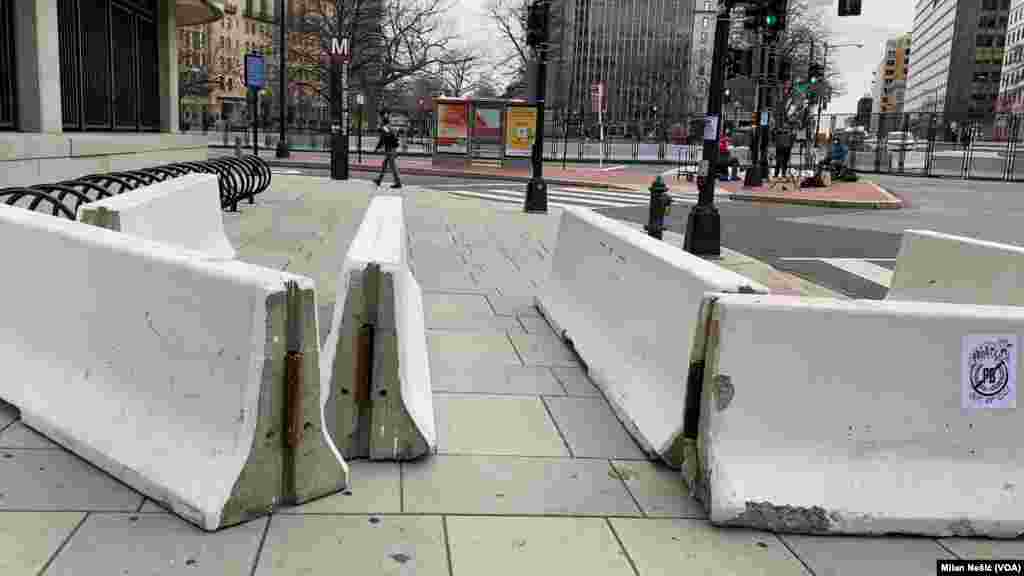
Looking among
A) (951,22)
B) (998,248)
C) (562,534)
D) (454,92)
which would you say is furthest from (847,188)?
(951,22)

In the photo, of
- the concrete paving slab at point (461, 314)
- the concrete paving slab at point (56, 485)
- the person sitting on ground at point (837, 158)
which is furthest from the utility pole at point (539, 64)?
the person sitting on ground at point (837, 158)

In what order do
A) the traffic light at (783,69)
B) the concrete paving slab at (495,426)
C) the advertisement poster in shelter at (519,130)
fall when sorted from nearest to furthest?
the concrete paving slab at (495,426) < the traffic light at (783,69) < the advertisement poster in shelter at (519,130)

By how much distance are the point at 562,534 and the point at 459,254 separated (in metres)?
8.28

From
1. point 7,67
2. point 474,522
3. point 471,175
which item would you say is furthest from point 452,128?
point 474,522

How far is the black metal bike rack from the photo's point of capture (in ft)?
21.0

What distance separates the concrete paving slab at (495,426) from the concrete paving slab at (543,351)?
3.23 ft

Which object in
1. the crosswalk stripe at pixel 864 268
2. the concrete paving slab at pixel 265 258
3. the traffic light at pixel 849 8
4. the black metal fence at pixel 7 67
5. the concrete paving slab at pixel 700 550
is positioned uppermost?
the traffic light at pixel 849 8

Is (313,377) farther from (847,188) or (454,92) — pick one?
(454,92)

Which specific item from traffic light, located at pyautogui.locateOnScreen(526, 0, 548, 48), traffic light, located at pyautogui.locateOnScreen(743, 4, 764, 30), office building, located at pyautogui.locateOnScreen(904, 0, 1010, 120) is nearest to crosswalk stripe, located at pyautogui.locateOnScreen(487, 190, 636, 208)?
traffic light, located at pyautogui.locateOnScreen(526, 0, 548, 48)

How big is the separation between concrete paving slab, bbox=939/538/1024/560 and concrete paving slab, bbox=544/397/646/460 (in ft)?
4.93

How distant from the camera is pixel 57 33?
11703 millimetres

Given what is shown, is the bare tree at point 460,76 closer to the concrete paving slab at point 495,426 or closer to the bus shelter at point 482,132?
the bus shelter at point 482,132

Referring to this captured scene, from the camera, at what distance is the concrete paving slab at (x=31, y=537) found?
3.10 meters

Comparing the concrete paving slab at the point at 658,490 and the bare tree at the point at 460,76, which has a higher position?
the bare tree at the point at 460,76
